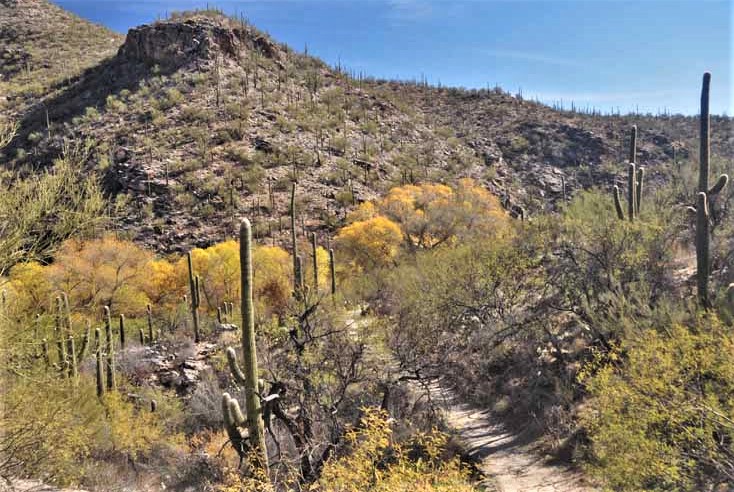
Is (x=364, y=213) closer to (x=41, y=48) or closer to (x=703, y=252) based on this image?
(x=703, y=252)

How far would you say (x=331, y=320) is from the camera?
12.9 metres

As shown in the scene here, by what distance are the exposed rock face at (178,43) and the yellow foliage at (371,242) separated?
2971 centimetres

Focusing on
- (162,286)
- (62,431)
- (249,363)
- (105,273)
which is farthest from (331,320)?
(162,286)

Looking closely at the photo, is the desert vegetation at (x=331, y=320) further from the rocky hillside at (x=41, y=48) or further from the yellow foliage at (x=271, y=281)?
the rocky hillside at (x=41, y=48)

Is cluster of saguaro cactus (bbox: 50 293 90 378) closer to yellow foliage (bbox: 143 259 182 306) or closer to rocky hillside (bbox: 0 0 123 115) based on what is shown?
yellow foliage (bbox: 143 259 182 306)

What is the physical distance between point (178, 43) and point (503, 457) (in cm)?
5050

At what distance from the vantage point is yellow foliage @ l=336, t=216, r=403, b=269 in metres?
30.1

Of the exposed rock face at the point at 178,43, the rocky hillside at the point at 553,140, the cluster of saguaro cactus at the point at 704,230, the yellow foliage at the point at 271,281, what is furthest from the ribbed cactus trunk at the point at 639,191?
the exposed rock face at the point at 178,43

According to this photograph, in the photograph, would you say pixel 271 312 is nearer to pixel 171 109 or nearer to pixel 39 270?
pixel 39 270

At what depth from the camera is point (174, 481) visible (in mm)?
12438

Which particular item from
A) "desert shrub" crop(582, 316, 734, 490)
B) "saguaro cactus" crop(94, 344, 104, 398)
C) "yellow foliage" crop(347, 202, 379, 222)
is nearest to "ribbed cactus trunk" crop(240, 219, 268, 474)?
"desert shrub" crop(582, 316, 734, 490)

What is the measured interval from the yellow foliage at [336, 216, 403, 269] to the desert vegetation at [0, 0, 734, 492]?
171mm

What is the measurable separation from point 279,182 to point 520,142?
87.5ft

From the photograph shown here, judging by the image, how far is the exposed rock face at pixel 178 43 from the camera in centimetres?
5084
